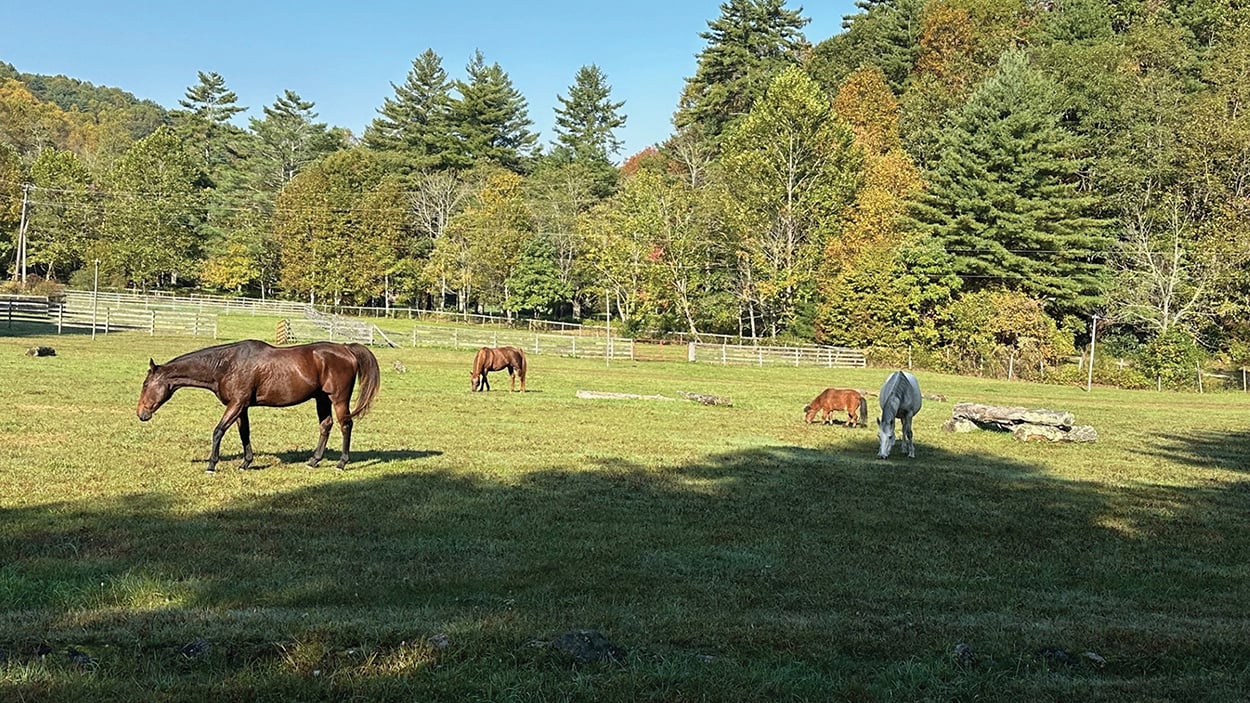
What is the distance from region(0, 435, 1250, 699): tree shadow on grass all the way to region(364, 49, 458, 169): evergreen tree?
8186 centimetres

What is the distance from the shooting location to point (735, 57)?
77.9 m

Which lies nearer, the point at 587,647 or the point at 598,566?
the point at 587,647

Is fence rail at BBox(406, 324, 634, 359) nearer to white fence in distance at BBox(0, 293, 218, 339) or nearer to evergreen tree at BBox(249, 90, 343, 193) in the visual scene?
white fence in distance at BBox(0, 293, 218, 339)

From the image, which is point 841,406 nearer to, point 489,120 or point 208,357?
point 208,357

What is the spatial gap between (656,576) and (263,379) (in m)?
6.47

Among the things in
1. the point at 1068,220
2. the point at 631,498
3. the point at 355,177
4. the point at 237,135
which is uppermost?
the point at 237,135

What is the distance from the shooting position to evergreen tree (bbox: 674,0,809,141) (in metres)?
78.0

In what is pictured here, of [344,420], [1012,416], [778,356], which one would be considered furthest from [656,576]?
[778,356]

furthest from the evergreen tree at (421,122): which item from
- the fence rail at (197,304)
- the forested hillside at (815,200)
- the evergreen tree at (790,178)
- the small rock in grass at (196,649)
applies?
the small rock in grass at (196,649)

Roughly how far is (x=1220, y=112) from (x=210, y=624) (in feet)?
194

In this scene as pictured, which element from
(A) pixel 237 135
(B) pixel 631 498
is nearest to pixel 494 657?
(B) pixel 631 498

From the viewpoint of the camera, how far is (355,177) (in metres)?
80.8

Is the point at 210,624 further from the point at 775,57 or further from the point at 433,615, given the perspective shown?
the point at 775,57

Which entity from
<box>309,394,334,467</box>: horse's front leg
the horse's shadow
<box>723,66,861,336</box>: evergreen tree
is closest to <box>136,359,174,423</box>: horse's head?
the horse's shadow
